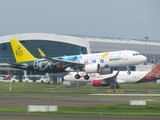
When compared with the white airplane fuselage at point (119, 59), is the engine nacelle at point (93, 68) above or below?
below

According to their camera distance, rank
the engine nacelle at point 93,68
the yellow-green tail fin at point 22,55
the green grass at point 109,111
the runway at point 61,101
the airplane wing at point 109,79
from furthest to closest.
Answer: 1. the airplane wing at point 109,79
2. the yellow-green tail fin at point 22,55
3. the engine nacelle at point 93,68
4. the runway at point 61,101
5. the green grass at point 109,111

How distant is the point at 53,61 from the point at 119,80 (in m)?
18.3

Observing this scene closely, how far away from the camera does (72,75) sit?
232 feet

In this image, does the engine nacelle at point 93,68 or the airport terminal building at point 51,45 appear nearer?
the engine nacelle at point 93,68

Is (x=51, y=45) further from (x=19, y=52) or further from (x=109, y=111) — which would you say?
(x=109, y=111)

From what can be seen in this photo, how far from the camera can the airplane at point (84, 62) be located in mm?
53406

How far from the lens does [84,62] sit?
186 feet

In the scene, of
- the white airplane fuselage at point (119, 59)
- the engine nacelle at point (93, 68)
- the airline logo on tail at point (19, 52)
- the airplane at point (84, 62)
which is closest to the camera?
the white airplane fuselage at point (119, 59)

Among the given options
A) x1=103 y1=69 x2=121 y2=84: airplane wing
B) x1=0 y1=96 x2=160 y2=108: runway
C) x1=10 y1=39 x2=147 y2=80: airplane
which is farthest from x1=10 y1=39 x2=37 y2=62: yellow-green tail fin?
x1=0 y1=96 x2=160 y2=108: runway

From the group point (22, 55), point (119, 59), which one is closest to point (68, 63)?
point (119, 59)

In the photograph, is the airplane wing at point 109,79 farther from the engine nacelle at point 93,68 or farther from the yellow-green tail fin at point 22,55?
the yellow-green tail fin at point 22,55

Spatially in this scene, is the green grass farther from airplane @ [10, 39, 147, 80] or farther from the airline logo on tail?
the airline logo on tail

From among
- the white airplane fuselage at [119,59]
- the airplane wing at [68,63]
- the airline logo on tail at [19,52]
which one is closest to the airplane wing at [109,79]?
the airplane wing at [68,63]

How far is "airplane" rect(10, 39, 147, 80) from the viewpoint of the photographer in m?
53.4
